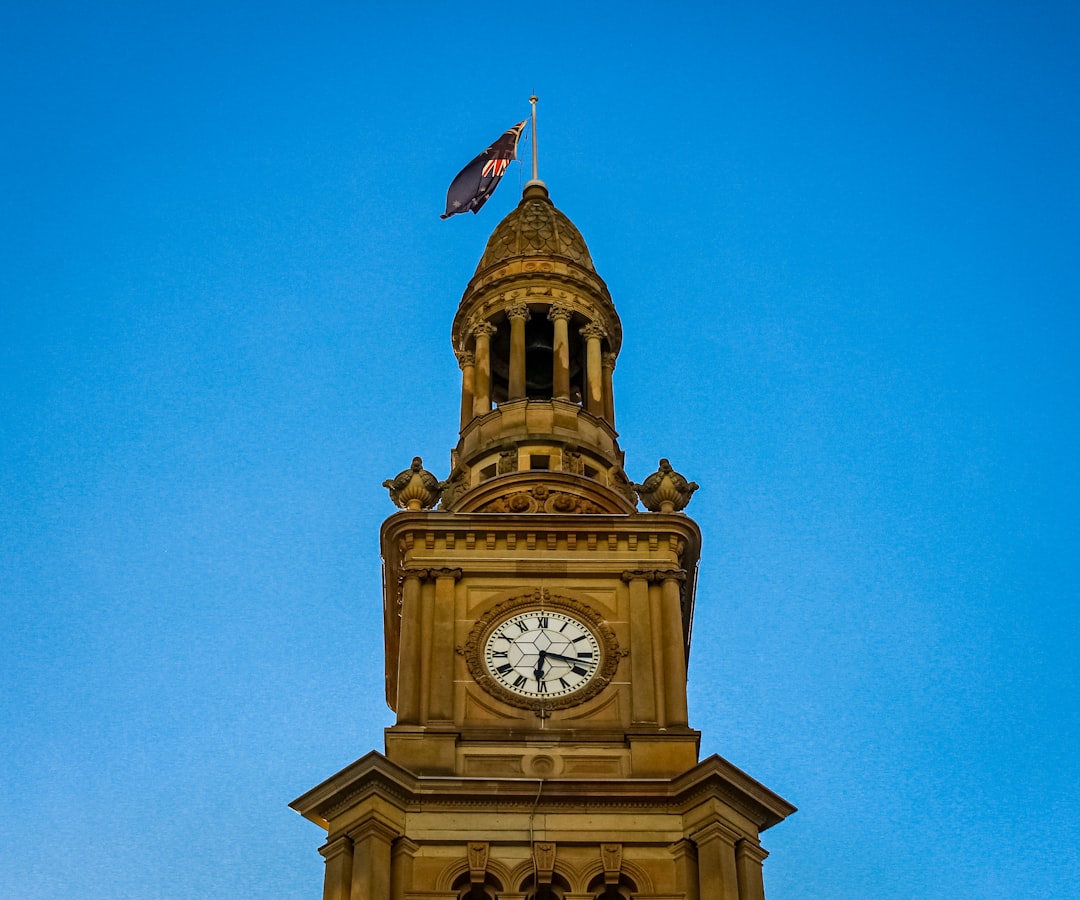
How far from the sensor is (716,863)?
43.7 m

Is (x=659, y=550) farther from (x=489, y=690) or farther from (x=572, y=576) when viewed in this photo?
(x=489, y=690)

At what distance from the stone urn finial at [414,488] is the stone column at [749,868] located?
1146 centimetres

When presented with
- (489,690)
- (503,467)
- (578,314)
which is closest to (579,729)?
(489,690)

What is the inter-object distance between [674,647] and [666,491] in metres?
4.55

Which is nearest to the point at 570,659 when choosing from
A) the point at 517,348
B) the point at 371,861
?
the point at 371,861

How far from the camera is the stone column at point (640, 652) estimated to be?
4753 cm

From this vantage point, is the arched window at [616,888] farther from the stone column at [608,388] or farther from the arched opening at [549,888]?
the stone column at [608,388]

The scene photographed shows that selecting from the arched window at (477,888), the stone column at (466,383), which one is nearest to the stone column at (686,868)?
the arched window at (477,888)

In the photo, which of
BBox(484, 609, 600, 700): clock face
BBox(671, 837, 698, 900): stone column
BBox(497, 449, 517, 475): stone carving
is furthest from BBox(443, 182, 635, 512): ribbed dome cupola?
BBox(671, 837, 698, 900): stone column

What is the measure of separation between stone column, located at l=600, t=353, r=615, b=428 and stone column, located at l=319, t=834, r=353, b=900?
16028 mm

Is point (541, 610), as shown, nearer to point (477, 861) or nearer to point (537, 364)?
point (477, 861)

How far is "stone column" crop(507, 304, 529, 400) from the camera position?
5616 centimetres

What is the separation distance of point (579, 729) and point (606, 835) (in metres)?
3.12

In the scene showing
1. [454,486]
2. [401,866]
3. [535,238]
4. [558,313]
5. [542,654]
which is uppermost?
[535,238]
